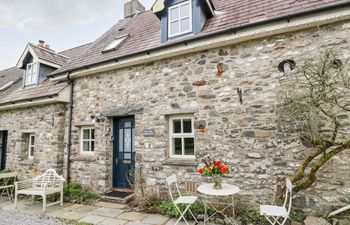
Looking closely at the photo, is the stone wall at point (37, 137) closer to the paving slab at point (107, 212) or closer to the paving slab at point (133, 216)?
the paving slab at point (107, 212)

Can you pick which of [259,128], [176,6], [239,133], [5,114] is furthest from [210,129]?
[5,114]

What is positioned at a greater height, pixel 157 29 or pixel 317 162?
pixel 157 29

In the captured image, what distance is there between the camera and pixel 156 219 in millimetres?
4637

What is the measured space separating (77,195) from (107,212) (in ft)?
5.81

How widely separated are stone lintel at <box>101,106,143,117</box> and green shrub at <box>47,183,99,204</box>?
2.56 meters

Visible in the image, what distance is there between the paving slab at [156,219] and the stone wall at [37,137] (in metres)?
4.20

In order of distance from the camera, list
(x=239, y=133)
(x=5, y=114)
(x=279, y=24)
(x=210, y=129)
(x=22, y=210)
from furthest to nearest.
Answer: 1. (x=5, y=114)
2. (x=22, y=210)
3. (x=210, y=129)
4. (x=239, y=133)
5. (x=279, y=24)

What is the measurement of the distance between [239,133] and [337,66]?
2405mm

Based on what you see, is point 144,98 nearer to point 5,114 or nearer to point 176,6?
point 176,6

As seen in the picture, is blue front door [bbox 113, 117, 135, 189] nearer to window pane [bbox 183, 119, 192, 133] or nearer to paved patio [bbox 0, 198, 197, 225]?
paved patio [bbox 0, 198, 197, 225]

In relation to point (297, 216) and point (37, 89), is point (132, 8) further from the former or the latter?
point (297, 216)

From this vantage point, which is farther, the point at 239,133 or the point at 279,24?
the point at 239,133

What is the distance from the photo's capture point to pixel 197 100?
5.41 metres

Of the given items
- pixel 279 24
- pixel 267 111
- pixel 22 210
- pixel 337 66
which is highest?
pixel 279 24
